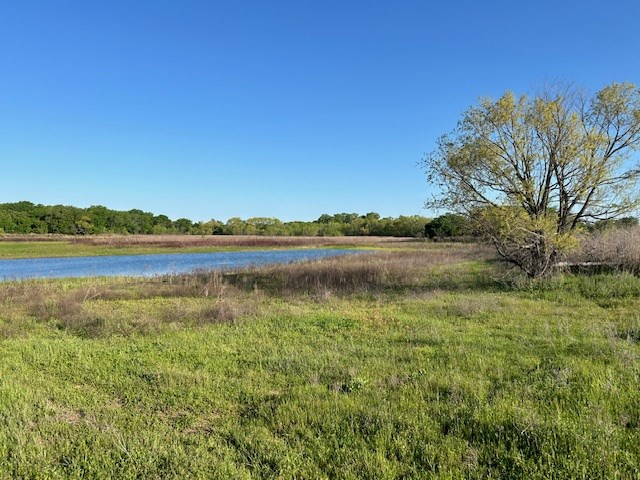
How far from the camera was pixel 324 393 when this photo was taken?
563 centimetres

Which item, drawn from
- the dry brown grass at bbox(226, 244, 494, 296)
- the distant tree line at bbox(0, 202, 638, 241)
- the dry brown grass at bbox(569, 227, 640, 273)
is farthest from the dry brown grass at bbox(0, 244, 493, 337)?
the distant tree line at bbox(0, 202, 638, 241)

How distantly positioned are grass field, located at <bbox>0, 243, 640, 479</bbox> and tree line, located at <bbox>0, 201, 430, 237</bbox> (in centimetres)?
8863

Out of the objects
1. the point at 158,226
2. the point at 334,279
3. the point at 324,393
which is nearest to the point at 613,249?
the point at 334,279

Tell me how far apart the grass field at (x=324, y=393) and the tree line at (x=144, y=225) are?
88.6m

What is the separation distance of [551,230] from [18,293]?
21.2 m

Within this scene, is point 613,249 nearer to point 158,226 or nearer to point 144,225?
point 158,226

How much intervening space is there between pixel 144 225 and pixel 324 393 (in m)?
126

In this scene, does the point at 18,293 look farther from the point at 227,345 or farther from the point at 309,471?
the point at 309,471

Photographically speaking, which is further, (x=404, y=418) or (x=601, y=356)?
(x=601, y=356)

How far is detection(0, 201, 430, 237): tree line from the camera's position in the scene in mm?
97562

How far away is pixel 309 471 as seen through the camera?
3809 millimetres

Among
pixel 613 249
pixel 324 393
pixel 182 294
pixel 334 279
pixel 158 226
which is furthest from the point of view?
pixel 158 226

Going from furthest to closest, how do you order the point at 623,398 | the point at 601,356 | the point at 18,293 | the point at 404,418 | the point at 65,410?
the point at 18,293 < the point at 601,356 < the point at 65,410 < the point at 623,398 < the point at 404,418

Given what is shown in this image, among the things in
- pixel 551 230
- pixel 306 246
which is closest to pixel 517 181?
pixel 551 230
